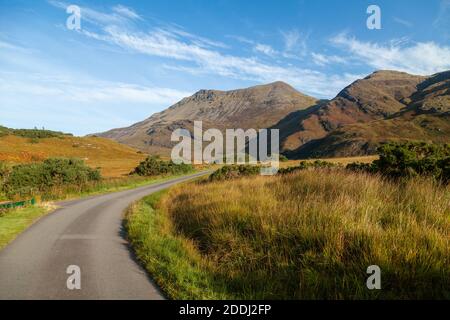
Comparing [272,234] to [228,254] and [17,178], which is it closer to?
[228,254]

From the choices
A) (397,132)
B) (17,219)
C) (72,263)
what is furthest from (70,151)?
(397,132)

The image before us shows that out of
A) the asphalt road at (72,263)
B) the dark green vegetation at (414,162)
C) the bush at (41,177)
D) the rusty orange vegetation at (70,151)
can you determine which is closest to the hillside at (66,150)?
the rusty orange vegetation at (70,151)

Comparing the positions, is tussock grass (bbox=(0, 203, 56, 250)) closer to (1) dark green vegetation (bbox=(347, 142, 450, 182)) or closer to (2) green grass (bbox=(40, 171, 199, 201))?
(2) green grass (bbox=(40, 171, 199, 201))

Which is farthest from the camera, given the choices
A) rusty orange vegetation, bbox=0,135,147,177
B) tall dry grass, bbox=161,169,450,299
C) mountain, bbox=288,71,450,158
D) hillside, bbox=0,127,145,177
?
mountain, bbox=288,71,450,158

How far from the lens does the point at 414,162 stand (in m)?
13.7

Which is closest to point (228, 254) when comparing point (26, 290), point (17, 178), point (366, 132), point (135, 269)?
point (135, 269)

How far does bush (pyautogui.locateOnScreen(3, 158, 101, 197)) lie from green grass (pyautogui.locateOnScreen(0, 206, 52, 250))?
949 cm

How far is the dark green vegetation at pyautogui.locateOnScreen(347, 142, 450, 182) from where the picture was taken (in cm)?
1243

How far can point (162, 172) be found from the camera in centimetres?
5081

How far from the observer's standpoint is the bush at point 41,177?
2697 centimetres

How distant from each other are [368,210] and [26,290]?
7365 mm

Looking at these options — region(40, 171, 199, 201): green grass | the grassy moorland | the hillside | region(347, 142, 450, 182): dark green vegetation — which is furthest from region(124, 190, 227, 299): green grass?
the hillside

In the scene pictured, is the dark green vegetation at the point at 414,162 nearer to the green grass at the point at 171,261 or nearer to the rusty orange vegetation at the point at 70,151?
the green grass at the point at 171,261

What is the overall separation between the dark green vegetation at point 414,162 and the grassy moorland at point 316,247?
108 inches
